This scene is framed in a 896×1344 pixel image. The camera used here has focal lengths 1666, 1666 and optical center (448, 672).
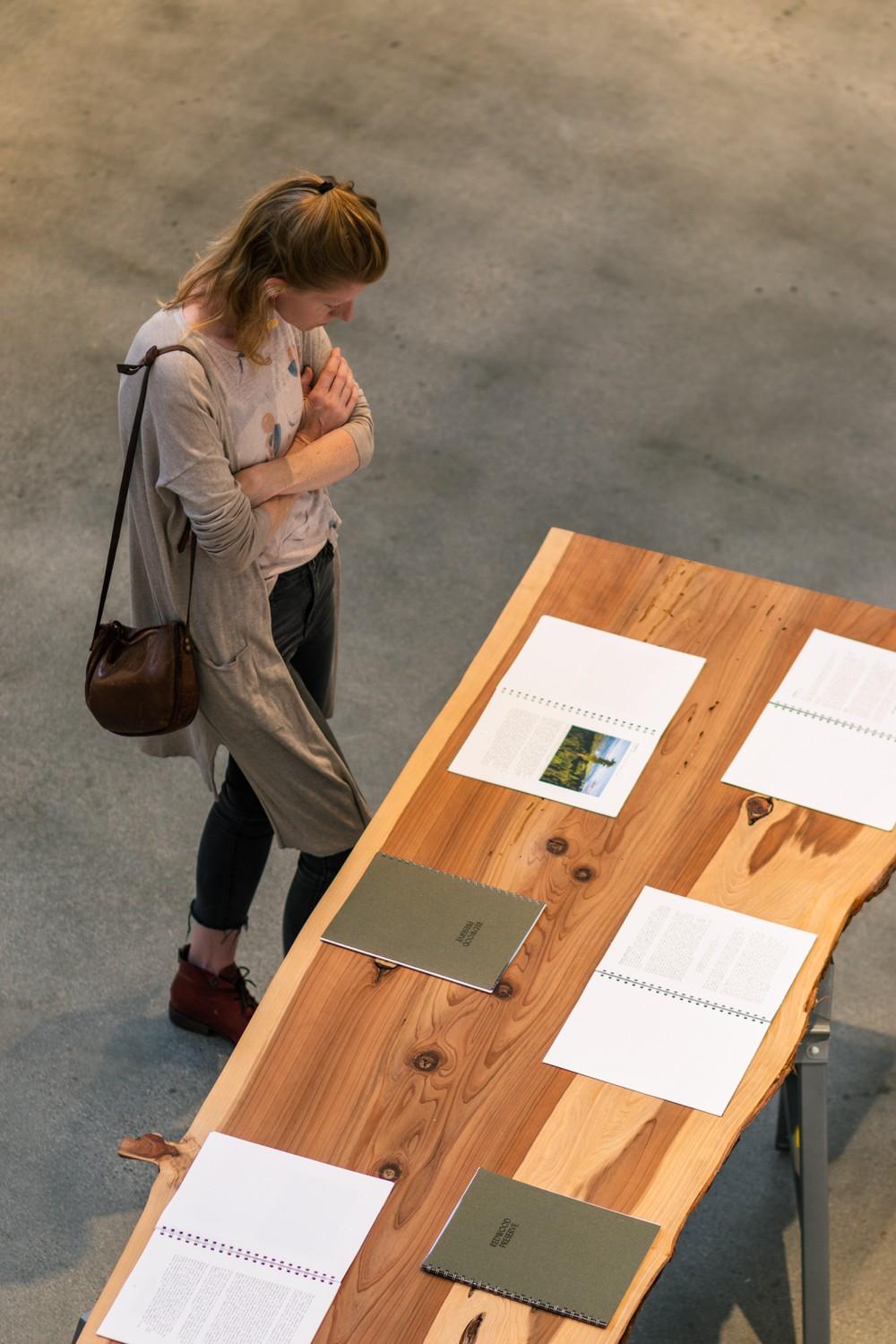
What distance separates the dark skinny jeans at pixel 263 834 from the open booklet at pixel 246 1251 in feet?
2.91

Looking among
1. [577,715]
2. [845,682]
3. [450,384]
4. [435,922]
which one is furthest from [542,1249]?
[450,384]

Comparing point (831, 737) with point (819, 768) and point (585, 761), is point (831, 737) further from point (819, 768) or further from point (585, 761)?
point (585, 761)

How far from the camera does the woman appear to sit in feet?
8.13

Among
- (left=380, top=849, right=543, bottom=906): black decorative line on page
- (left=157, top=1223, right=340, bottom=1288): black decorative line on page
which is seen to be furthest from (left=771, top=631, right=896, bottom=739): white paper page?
(left=157, top=1223, right=340, bottom=1288): black decorative line on page

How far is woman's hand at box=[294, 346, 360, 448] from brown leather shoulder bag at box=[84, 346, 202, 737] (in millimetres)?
334

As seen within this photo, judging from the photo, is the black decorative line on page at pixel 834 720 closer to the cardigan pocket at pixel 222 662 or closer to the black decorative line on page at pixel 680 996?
the black decorative line on page at pixel 680 996

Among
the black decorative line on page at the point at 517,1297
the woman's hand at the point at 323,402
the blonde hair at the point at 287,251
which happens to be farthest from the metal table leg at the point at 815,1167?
the blonde hair at the point at 287,251

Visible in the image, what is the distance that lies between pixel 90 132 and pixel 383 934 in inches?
177

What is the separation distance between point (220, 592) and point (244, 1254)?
1.05m

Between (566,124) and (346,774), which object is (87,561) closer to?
(346,774)

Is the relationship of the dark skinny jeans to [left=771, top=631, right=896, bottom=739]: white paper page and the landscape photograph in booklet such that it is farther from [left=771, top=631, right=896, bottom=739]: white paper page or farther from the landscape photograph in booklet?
[left=771, top=631, right=896, bottom=739]: white paper page

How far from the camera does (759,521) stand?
471 centimetres

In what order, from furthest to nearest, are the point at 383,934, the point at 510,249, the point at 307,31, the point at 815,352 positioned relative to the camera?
the point at 307,31
the point at 510,249
the point at 815,352
the point at 383,934

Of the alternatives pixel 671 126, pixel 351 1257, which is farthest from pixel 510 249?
pixel 351 1257
